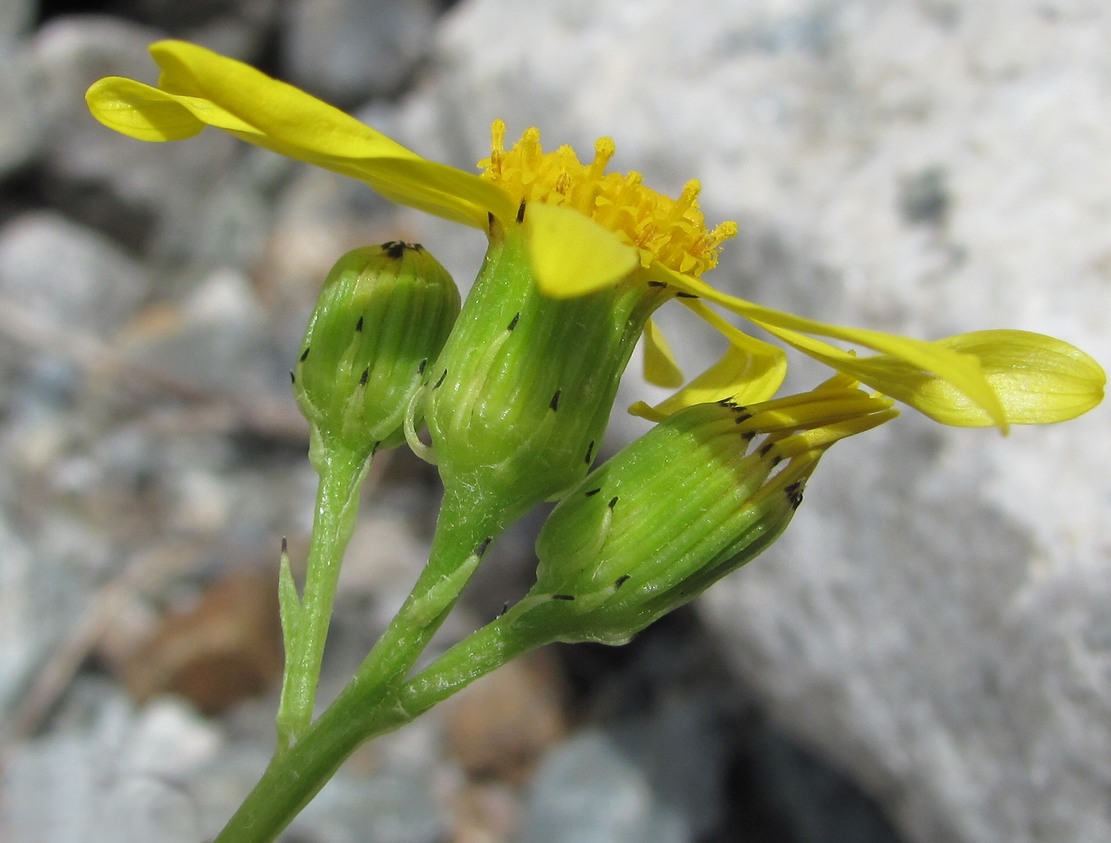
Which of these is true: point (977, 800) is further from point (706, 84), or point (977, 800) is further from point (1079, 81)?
point (706, 84)

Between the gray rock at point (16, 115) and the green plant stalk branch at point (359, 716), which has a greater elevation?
the gray rock at point (16, 115)

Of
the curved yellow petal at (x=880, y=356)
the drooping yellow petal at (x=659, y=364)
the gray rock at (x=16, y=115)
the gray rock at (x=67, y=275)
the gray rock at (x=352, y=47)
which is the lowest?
the curved yellow petal at (x=880, y=356)

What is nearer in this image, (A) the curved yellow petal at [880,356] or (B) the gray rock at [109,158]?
(A) the curved yellow petal at [880,356]

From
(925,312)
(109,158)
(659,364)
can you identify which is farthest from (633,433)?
(109,158)

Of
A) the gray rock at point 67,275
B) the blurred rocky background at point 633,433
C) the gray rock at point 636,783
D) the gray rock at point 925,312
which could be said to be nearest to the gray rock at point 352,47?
the blurred rocky background at point 633,433

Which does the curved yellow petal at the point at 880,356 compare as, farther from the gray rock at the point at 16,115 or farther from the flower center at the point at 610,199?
the gray rock at the point at 16,115

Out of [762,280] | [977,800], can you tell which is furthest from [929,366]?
[762,280]
